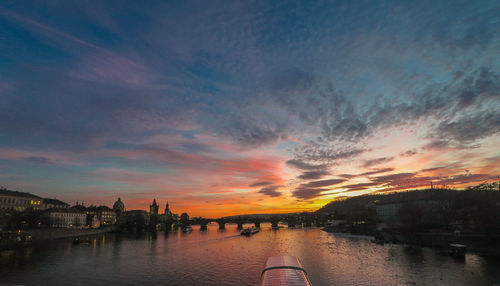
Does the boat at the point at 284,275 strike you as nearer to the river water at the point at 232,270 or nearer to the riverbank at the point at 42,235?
the river water at the point at 232,270

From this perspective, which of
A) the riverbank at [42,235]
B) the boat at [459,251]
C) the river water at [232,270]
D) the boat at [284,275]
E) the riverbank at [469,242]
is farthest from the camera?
the riverbank at [42,235]

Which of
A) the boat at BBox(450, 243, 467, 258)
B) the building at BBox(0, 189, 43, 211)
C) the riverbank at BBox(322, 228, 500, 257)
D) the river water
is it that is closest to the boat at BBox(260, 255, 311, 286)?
the river water

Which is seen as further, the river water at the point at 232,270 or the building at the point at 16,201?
the building at the point at 16,201

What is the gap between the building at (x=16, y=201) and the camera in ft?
523

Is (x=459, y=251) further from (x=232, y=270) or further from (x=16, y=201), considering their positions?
(x=16, y=201)

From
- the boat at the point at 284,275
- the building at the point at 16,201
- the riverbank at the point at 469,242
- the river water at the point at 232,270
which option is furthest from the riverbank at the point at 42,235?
the riverbank at the point at 469,242

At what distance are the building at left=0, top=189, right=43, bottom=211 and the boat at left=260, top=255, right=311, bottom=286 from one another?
179 meters

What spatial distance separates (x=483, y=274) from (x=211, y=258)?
60.0 m

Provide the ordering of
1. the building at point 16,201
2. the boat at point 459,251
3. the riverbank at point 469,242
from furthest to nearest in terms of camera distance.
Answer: the building at point 16,201
the riverbank at point 469,242
the boat at point 459,251

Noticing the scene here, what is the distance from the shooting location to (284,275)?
2895 centimetres

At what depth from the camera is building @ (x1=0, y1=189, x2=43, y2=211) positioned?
6280 inches

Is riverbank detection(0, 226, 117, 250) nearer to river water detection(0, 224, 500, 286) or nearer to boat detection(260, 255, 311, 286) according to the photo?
river water detection(0, 224, 500, 286)

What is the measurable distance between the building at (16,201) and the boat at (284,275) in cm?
17915

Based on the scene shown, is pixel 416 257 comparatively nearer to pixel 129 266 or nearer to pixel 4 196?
pixel 129 266
